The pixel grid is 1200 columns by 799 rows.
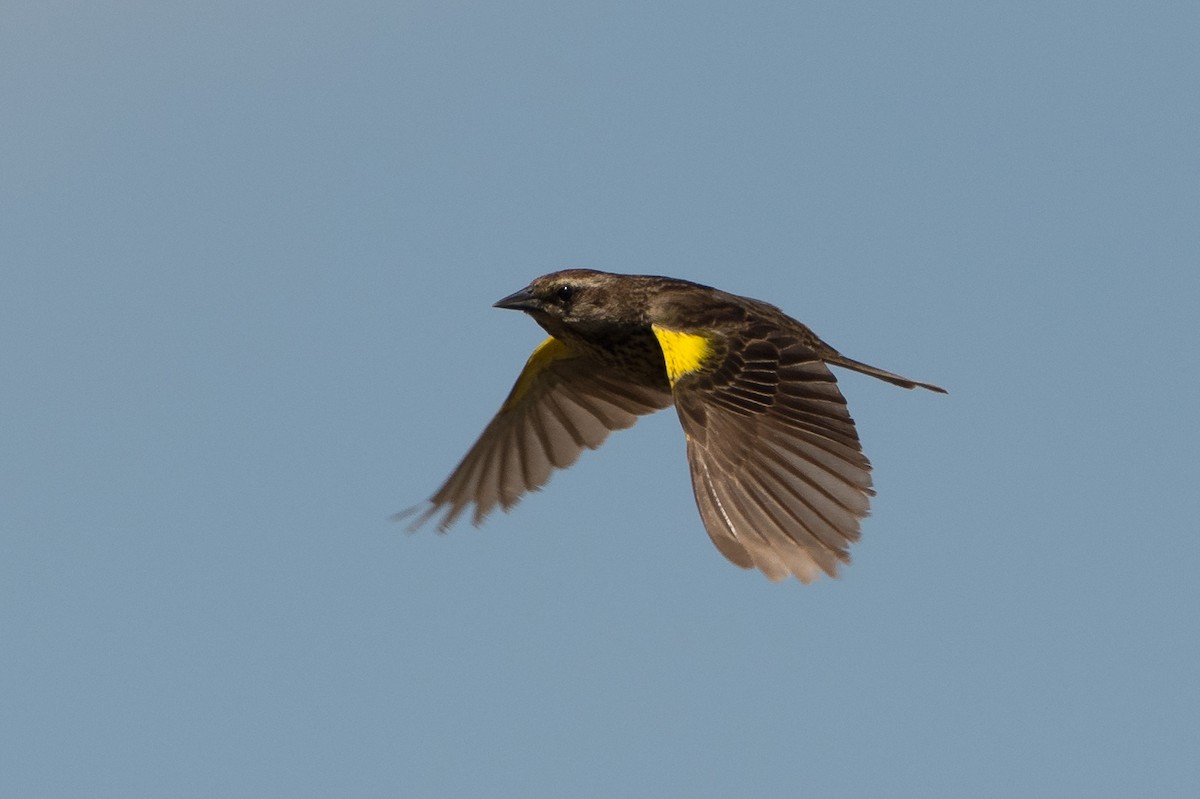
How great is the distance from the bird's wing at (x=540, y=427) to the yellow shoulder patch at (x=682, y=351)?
1692mm

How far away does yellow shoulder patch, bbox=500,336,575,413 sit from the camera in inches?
418

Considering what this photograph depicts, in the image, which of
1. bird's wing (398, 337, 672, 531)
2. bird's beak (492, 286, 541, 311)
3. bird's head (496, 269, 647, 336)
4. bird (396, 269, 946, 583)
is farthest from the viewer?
bird's wing (398, 337, 672, 531)

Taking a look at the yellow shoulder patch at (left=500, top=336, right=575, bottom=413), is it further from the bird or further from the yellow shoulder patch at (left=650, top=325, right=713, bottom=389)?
the yellow shoulder patch at (left=650, top=325, right=713, bottom=389)

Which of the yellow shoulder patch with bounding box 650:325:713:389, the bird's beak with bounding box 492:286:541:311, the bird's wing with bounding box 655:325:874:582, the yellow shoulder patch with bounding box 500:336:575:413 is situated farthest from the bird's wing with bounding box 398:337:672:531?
the bird's wing with bounding box 655:325:874:582

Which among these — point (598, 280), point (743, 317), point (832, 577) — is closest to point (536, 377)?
point (598, 280)

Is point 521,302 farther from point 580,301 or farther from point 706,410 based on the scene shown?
point 706,410

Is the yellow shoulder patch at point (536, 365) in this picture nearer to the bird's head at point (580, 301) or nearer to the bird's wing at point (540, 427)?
the bird's wing at point (540, 427)

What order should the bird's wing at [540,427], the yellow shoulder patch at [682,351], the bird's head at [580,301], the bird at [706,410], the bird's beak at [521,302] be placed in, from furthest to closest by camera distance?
the bird's wing at [540,427], the bird's beak at [521,302], the bird's head at [580,301], the yellow shoulder patch at [682,351], the bird at [706,410]

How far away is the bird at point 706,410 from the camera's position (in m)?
7.50

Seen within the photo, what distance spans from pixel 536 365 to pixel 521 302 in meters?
1.16

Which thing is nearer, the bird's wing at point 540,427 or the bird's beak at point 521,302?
the bird's beak at point 521,302

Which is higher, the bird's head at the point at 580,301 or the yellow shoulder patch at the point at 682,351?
the bird's head at the point at 580,301

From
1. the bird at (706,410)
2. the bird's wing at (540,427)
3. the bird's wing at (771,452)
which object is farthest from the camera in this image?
the bird's wing at (540,427)

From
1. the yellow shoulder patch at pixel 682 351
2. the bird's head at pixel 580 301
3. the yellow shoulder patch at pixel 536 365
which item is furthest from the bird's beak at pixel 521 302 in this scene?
the yellow shoulder patch at pixel 682 351
